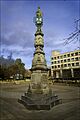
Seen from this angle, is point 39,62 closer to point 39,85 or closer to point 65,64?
point 39,85

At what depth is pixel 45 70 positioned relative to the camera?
12047mm

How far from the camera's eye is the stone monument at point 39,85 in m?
9.79

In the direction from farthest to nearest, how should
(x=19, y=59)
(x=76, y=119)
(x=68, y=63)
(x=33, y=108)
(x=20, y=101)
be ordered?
(x=19, y=59) < (x=68, y=63) < (x=20, y=101) < (x=33, y=108) < (x=76, y=119)

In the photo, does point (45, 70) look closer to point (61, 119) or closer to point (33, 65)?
point (33, 65)

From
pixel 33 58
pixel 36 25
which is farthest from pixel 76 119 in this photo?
pixel 36 25

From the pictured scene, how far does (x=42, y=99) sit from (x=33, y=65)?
3.08 m

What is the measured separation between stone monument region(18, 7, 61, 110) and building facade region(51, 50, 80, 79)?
5018 cm

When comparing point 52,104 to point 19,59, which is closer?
point 52,104

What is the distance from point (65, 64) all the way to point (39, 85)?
2370 inches

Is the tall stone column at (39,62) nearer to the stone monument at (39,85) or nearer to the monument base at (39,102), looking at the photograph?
the stone monument at (39,85)

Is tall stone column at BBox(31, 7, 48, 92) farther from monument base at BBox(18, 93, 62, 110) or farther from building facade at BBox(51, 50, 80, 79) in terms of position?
building facade at BBox(51, 50, 80, 79)

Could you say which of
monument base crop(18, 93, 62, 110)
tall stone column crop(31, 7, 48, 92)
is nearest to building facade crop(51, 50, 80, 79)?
tall stone column crop(31, 7, 48, 92)

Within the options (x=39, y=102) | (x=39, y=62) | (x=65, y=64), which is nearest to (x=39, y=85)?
(x=39, y=102)

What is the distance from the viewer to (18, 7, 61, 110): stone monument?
979 cm
